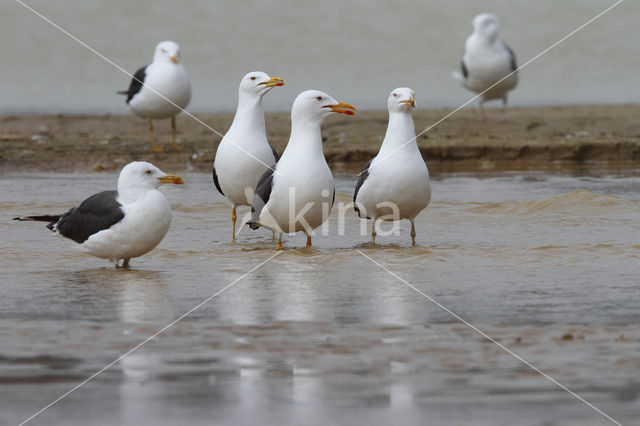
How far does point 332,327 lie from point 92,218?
8.17 feet

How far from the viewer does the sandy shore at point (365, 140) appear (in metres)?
15.0

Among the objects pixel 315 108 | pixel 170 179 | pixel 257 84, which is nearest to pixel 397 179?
pixel 315 108

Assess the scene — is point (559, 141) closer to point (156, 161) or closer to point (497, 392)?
point (156, 161)

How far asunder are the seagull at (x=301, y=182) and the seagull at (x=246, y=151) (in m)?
0.48

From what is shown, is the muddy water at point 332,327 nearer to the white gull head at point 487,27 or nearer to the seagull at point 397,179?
the seagull at point 397,179

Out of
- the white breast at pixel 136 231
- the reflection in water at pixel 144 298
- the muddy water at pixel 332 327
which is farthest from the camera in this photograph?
the white breast at pixel 136 231

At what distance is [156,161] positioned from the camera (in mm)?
14859

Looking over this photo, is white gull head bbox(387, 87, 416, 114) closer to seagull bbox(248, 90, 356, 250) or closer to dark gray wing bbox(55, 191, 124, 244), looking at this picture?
seagull bbox(248, 90, 356, 250)

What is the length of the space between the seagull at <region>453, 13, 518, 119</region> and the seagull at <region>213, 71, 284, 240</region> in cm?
1041

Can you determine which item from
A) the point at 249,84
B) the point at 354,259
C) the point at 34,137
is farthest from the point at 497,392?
the point at 34,137

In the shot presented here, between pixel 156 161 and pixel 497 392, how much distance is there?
11026 millimetres

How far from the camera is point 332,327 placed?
5.50 meters

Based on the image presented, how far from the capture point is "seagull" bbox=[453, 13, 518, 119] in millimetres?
19234

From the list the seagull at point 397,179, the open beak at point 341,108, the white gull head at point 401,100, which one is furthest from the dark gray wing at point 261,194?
the white gull head at point 401,100
